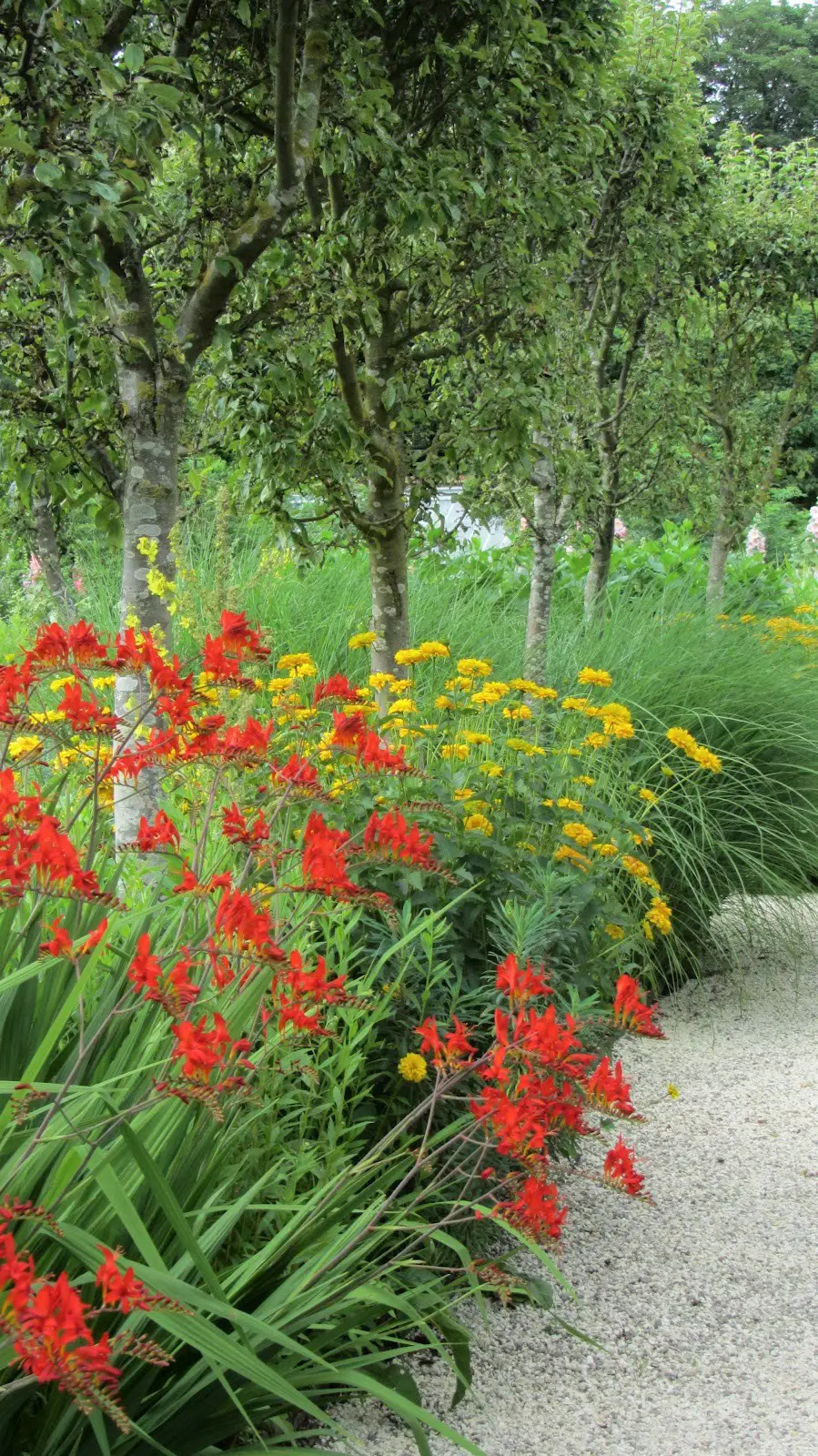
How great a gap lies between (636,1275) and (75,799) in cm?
170

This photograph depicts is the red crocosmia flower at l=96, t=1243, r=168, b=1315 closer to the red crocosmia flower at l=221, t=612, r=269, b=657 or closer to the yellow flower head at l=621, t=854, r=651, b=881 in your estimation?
the red crocosmia flower at l=221, t=612, r=269, b=657

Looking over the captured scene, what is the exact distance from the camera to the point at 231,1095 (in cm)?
182

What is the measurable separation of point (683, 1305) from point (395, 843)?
1.55 meters

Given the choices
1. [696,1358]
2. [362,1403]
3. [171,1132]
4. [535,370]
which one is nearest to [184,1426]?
[171,1132]

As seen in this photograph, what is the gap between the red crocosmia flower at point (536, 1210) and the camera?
5.68 feet

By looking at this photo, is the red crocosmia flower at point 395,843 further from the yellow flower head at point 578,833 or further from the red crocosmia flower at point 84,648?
the yellow flower head at point 578,833

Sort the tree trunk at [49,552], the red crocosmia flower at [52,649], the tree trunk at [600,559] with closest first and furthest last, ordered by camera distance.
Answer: the red crocosmia flower at [52,649]
the tree trunk at [49,552]
the tree trunk at [600,559]

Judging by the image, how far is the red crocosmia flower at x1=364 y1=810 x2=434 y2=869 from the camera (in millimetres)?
1851

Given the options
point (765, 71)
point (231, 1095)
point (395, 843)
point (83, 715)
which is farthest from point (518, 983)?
point (765, 71)

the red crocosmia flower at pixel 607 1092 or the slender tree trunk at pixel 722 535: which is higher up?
the slender tree trunk at pixel 722 535

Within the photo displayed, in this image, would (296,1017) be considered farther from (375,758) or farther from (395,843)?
(375,758)

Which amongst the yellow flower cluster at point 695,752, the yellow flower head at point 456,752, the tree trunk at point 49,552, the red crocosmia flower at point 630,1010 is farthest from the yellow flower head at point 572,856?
the tree trunk at point 49,552

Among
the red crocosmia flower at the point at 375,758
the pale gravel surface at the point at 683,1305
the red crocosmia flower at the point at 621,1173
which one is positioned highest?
the red crocosmia flower at the point at 375,758

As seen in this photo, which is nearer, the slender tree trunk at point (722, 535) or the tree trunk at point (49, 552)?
the tree trunk at point (49, 552)
